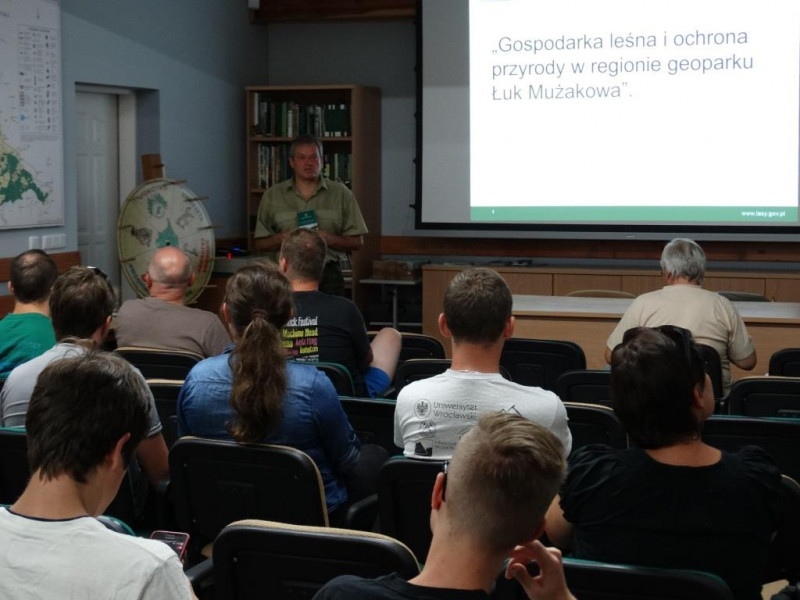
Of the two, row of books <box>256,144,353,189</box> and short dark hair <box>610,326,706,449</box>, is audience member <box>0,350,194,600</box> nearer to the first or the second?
short dark hair <box>610,326,706,449</box>

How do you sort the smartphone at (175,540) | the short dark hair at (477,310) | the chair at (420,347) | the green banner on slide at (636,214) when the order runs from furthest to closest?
the green banner on slide at (636,214), the chair at (420,347), the short dark hair at (477,310), the smartphone at (175,540)

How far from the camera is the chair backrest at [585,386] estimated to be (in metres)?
3.66

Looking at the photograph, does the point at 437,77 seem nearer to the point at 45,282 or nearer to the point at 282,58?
the point at 282,58

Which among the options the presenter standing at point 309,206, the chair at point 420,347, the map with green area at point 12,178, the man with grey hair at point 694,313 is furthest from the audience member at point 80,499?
the presenter standing at point 309,206

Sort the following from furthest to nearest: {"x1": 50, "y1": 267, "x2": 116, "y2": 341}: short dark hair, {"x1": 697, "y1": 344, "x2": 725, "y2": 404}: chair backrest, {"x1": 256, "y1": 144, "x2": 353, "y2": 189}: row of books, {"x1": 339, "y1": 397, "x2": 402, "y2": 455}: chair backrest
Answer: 1. {"x1": 256, "y1": 144, "x2": 353, "y2": 189}: row of books
2. {"x1": 697, "y1": 344, "x2": 725, "y2": 404}: chair backrest
3. {"x1": 339, "y1": 397, "x2": 402, "y2": 455}: chair backrest
4. {"x1": 50, "y1": 267, "x2": 116, "y2": 341}: short dark hair

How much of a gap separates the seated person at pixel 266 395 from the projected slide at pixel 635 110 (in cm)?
514

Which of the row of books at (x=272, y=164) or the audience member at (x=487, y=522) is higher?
the row of books at (x=272, y=164)

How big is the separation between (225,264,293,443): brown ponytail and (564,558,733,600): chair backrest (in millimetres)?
1029

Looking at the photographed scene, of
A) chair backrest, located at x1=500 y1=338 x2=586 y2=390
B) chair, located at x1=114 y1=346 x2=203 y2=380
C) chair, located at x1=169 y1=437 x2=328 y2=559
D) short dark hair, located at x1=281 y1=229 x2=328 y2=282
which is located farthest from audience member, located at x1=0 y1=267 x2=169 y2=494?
chair backrest, located at x1=500 y1=338 x2=586 y2=390

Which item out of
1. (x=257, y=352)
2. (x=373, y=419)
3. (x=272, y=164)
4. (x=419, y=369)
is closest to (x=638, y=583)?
(x=257, y=352)

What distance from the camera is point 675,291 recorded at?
452cm

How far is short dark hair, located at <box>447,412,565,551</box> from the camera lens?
4.56 ft

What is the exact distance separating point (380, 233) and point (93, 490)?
23.7ft

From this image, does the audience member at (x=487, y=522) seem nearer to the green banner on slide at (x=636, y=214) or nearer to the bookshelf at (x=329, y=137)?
the green banner on slide at (x=636, y=214)
